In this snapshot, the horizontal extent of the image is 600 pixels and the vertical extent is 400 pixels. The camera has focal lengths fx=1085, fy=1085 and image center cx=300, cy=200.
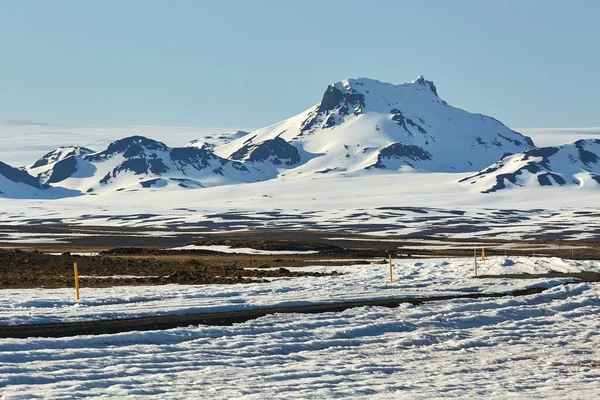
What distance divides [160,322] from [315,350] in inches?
163

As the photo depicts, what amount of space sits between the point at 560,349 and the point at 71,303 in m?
13.1

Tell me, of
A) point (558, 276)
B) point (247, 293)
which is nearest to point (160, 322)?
point (247, 293)

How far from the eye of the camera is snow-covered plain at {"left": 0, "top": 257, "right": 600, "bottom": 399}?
63.8 ft

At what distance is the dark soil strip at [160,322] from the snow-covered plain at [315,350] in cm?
68

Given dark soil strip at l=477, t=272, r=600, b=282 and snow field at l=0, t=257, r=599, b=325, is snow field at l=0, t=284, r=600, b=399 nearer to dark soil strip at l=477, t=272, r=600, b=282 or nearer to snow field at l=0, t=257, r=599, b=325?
snow field at l=0, t=257, r=599, b=325

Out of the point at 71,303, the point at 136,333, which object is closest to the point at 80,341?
the point at 136,333

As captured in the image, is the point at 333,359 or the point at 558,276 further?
the point at 558,276

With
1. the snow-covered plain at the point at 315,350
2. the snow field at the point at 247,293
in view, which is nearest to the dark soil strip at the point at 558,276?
the snow field at the point at 247,293

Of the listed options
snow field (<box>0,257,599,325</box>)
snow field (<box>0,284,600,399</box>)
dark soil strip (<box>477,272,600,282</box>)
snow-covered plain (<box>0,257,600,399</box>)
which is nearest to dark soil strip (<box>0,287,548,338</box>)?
snow field (<box>0,257,599,325</box>)

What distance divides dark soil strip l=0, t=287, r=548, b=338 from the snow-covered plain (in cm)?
68

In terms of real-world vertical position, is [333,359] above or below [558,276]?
below

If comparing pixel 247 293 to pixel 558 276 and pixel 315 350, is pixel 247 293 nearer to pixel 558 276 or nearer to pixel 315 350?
pixel 315 350

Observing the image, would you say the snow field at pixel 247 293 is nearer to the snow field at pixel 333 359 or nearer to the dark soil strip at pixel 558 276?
the dark soil strip at pixel 558 276

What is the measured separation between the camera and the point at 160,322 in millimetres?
25969
